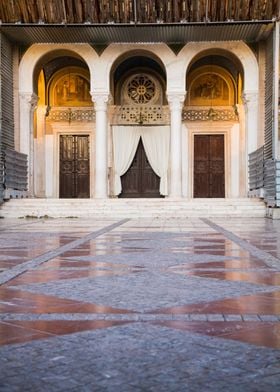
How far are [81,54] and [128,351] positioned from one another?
1787 centimetres

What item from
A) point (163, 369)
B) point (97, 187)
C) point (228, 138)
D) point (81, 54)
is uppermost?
point (81, 54)

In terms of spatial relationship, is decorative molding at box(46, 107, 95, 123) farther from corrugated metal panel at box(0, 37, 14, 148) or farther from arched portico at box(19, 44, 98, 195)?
corrugated metal panel at box(0, 37, 14, 148)

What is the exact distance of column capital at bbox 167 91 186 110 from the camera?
18.9 metres

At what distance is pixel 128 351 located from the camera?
2.08 metres

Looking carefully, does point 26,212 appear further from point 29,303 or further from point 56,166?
point 29,303

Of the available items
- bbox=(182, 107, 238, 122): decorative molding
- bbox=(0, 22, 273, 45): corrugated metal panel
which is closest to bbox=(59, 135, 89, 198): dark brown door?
bbox=(182, 107, 238, 122): decorative molding

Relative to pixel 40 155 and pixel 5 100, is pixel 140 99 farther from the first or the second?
pixel 5 100

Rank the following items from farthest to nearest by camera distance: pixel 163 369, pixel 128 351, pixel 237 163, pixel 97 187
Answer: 1. pixel 237 163
2. pixel 97 187
3. pixel 128 351
4. pixel 163 369

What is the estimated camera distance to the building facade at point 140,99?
17.1 m

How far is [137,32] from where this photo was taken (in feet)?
58.9

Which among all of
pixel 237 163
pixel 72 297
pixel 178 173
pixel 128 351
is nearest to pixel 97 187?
pixel 178 173

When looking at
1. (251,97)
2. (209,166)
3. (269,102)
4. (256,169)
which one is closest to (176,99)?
(251,97)

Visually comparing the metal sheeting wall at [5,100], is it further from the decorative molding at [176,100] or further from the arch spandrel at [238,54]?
the arch spandrel at [238,54]

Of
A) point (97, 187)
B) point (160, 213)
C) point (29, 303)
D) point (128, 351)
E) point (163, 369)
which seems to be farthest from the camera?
point (97, 187)
